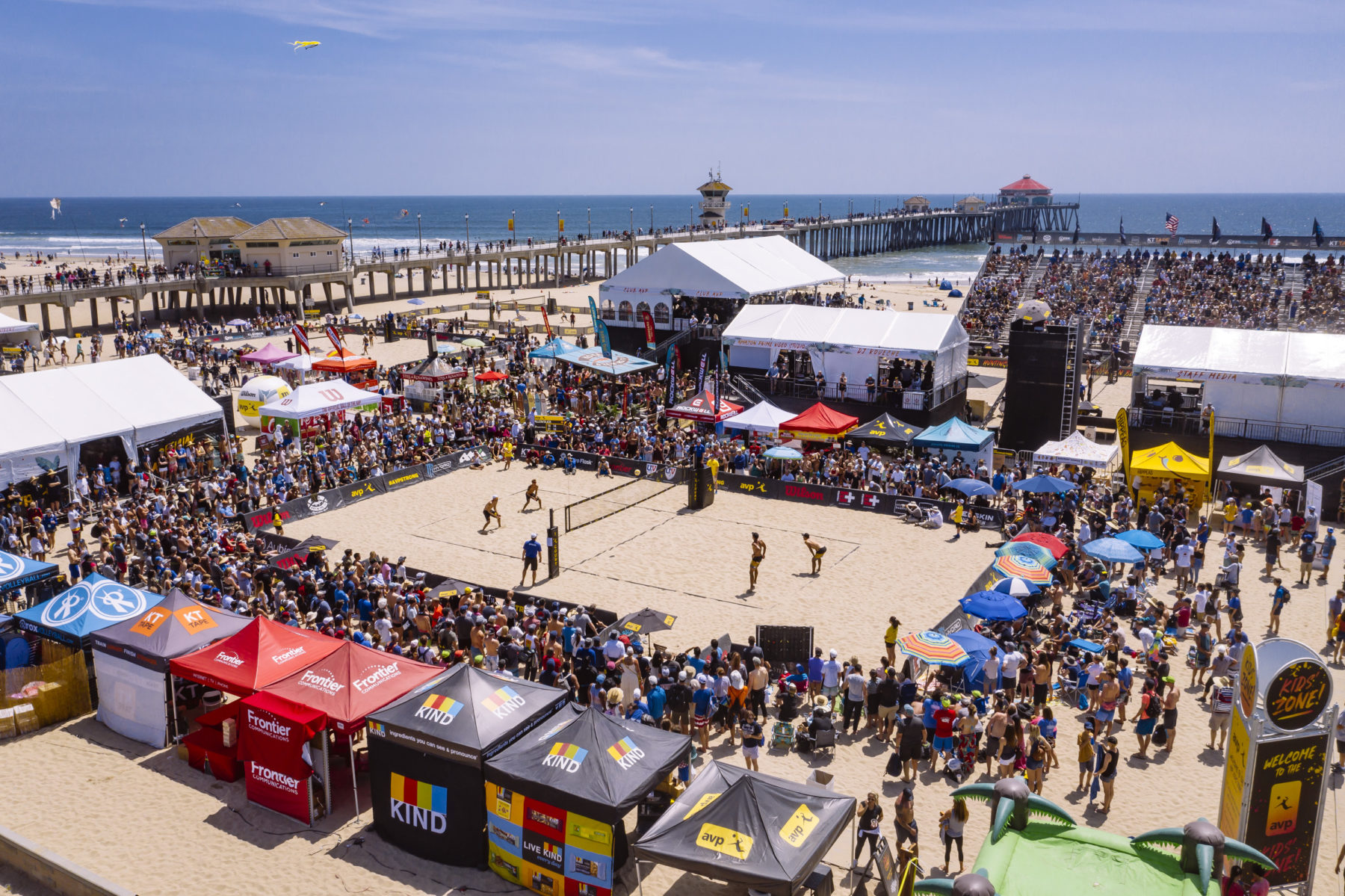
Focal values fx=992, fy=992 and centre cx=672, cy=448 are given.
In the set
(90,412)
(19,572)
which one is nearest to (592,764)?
(19,572)

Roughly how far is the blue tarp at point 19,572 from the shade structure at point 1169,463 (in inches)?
804

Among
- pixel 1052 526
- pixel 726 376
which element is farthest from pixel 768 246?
pixel 1052 526

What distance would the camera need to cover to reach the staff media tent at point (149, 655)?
12.2 m

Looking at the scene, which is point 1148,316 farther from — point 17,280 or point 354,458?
point 17,280

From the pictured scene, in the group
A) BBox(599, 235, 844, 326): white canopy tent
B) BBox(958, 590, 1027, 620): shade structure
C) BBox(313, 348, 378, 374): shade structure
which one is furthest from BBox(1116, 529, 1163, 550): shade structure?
BBox(313, 348, 378, 374): shade structure

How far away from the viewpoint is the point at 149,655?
12.1m

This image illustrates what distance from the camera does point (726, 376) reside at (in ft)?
97.9

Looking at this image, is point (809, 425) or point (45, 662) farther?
point (809, 425)

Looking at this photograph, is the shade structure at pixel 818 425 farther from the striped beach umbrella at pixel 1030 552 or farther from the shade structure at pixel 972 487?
the striped beach umbrella at pixel 1030 552

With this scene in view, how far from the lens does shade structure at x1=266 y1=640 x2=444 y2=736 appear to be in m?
10.6

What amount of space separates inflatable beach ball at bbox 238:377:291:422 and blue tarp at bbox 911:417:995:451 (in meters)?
16.7

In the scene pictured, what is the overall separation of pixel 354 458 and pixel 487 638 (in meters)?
11.2

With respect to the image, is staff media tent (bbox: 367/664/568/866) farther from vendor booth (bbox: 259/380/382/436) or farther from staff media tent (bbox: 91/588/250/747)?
vendor booth (bbox: 259/380/382/436)

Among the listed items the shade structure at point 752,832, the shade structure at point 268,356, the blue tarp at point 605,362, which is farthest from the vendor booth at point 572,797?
the shade structure at point 268,356
